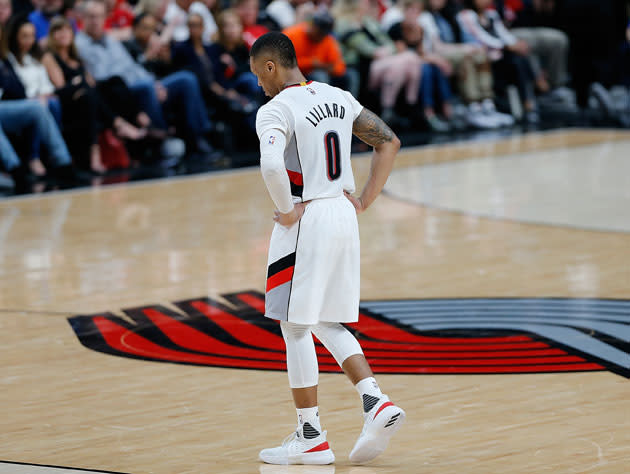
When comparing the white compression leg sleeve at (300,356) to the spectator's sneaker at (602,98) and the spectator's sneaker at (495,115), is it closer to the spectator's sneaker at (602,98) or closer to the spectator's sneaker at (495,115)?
the spectator's sneaker at (495,115)

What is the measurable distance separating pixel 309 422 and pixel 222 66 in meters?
9.30

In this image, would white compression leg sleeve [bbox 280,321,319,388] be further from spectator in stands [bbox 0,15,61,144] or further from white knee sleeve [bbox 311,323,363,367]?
spectator in stands [bbox 0,15,61,144]

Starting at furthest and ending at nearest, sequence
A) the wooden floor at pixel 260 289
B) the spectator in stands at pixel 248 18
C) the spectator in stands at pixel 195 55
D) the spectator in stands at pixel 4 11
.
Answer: the spectator in stands at pixel 248 18 → the spectator in stands at pixel 195 55 → the spectator in stands at pixel 4 11 → the wooden floor at pixel 260 289

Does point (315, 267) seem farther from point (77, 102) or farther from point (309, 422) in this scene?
point (77, 102)

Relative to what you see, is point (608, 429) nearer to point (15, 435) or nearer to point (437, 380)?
point (437, 380)

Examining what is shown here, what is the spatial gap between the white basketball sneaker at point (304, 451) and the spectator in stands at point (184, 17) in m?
9.15

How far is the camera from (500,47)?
1580cm

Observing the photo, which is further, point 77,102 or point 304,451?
point 77,102

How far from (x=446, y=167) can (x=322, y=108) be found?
787 centimetres

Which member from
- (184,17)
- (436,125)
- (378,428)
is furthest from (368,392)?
(436,125)

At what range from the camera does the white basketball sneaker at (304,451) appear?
3855 millimetres

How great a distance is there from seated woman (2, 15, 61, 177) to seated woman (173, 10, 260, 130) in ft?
6.26

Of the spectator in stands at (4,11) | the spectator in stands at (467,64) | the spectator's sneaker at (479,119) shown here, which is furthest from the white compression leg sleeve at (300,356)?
the spectator's sneaker at (479,119)

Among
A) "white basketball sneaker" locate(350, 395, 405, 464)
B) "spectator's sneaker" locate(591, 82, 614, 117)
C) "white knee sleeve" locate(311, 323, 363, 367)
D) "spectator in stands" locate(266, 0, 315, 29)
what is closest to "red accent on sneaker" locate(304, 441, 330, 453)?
"white basketball sneaker" locate(350, 395, 405, 464)
